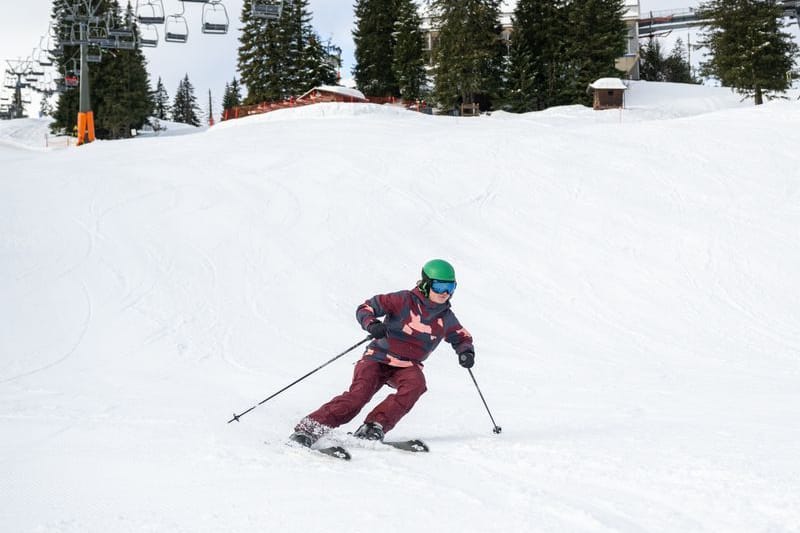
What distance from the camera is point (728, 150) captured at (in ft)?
53.6

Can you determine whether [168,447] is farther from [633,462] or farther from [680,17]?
[680,17]

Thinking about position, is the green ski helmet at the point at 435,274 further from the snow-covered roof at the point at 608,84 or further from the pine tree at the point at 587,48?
the pine tree at the point at 587,48

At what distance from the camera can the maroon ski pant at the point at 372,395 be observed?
14.5 feet

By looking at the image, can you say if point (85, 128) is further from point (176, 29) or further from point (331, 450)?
point (331, 450)

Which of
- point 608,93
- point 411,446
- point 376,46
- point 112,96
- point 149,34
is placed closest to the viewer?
point 411,446

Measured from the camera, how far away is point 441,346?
27.5ft

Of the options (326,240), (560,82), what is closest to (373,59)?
(560,82)

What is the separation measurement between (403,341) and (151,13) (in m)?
19.5

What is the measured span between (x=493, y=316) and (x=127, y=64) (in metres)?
43.9

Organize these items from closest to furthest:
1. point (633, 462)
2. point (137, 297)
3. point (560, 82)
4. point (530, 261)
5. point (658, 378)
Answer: point (633, 462) < point (658, 378) < point (137, 297) < point (530, 261) < point (560, 82)

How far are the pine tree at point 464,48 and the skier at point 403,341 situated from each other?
35.2m

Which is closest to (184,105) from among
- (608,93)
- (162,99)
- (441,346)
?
(162,99)

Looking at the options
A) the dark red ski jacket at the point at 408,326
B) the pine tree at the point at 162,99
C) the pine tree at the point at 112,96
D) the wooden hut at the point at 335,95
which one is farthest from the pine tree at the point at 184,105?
the dark red ski jacket at the point at 408,326

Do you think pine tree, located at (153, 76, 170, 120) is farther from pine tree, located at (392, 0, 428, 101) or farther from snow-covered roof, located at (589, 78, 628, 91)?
snow-covered roof, located at (589, 78, 628, 91)
